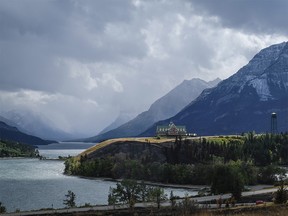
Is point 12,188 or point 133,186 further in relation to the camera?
point 12,188

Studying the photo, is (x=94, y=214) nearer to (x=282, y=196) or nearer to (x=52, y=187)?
(x=282, y=196)

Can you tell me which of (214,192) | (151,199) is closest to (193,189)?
(214,192)

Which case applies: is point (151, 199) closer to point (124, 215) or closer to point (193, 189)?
point (124, 215)

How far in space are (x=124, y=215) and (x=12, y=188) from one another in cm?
13120

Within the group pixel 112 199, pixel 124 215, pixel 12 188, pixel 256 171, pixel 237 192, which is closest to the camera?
pixel 124 215

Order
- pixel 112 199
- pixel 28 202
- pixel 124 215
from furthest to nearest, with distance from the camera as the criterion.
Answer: pixel 28 202, pixel 112 199, pixel 124 215

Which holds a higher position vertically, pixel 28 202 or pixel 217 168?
pixel 217 168

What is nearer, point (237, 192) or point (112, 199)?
point (112, 199)

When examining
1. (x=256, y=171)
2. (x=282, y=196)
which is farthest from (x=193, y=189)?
(x=282, y=196)

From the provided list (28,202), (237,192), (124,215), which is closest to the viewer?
(124,215)

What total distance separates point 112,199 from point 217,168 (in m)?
34.8

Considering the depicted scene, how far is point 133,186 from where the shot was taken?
121 metres

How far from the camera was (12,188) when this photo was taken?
184 meters

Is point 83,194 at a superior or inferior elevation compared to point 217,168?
inferior
